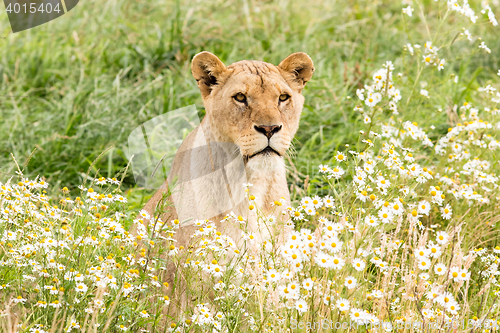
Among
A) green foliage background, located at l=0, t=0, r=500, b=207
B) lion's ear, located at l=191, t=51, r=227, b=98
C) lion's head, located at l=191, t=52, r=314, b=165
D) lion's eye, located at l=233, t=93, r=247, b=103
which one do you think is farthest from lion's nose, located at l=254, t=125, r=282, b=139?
green foliage background, located at l=0, t=0, r=500, b=207

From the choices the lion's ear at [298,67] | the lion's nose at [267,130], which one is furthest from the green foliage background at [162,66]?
the lion's nose at [267,130]

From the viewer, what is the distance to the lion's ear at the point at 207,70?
4188 millimetres

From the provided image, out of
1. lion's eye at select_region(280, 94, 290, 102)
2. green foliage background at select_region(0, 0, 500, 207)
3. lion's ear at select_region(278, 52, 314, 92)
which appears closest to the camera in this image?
lion's eye at select_region(280, 94, 290, 102)

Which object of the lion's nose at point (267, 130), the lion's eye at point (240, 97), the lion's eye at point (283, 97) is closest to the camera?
the lion's nose at point (267, 130)

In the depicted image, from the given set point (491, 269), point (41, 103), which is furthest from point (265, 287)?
point (41, 103)

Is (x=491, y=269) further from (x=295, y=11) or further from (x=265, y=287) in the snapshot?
(x=295, y=11)

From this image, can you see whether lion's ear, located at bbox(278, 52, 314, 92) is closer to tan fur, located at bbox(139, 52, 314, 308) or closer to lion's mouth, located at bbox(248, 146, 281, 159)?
tan fur, located at bbox(139, 52, 314, 308)

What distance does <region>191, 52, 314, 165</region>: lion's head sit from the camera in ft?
12.8

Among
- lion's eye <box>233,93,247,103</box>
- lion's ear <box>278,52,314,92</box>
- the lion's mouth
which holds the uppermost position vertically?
lion's ear <box>278,52,314,92</box>

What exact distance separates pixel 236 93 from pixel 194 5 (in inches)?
204

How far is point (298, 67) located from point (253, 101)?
62 centimetres

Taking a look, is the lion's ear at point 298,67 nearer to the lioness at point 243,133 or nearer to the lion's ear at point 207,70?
the lioness at point 243,133

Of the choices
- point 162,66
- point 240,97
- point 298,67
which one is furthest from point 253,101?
point 162,66

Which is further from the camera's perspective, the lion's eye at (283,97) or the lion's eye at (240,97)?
the lion's eye at (283,97)
